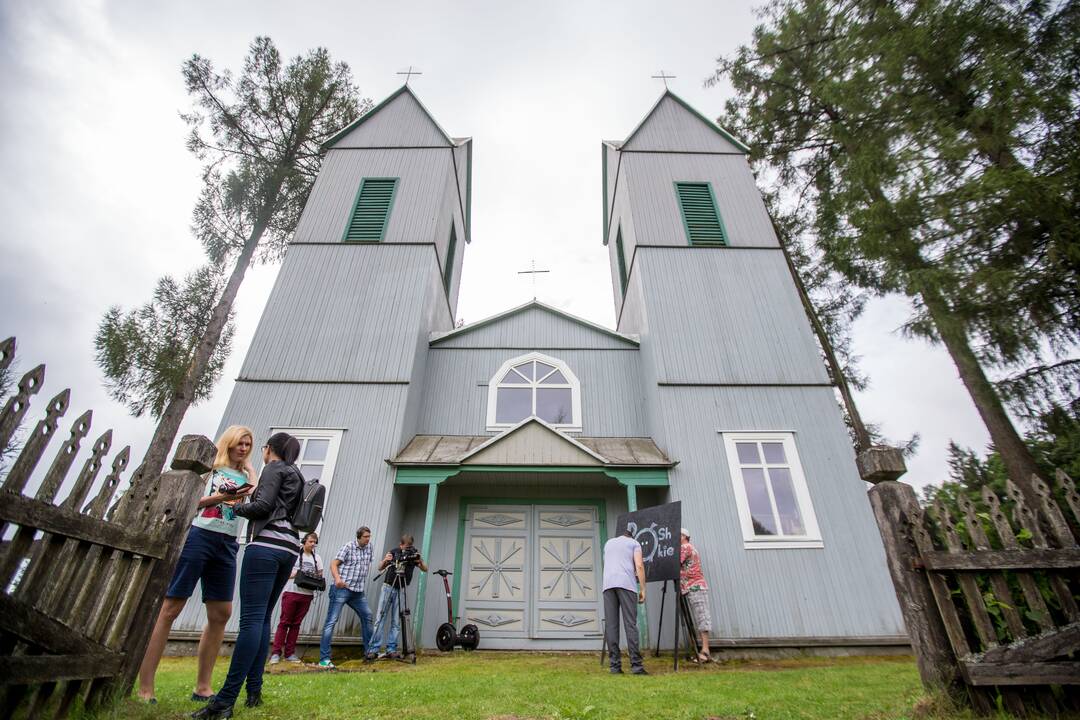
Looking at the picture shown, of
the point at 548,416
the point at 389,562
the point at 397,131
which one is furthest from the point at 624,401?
the point at 397,131

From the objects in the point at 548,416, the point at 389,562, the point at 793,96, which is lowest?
the point at 389,562

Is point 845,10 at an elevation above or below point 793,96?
below

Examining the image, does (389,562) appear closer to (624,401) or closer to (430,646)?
(430,646)

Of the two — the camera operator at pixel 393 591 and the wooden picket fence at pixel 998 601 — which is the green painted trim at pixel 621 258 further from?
the wooden picket fence at pixel 998 601

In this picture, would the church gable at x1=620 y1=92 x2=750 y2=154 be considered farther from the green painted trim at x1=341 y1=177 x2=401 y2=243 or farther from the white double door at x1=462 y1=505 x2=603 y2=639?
the white double door at x1=462 y1=505 x2=603 y2=639

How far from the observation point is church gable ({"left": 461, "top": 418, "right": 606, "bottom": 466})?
952 centimetres

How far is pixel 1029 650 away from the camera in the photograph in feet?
10.7

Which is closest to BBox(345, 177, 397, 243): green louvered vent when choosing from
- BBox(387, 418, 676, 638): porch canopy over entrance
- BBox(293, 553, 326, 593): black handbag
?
BBox(387, 418, 676, 638): porch canopy over entrance

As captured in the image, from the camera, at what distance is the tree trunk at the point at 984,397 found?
7348mm

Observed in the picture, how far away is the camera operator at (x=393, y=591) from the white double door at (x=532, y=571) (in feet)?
6.03

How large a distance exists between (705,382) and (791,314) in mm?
2736

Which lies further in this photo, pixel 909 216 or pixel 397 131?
pixel 397 131

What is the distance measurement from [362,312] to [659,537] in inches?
312

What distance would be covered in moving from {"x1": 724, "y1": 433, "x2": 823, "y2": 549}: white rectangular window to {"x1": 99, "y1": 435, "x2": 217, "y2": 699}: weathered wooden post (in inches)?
320
